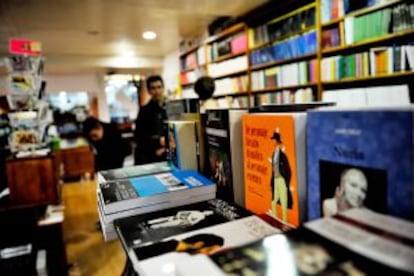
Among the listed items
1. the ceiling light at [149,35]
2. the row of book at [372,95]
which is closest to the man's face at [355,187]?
the row of book at [372,95]

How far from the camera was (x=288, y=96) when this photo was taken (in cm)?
355

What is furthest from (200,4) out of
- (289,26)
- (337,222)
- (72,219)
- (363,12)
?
(337,222)

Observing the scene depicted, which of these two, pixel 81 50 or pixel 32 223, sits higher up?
pixel 81 50

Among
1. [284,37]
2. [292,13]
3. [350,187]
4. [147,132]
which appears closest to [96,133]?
[147,132]

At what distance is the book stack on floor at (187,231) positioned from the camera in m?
0.54

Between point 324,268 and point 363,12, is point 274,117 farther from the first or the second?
point 363,12

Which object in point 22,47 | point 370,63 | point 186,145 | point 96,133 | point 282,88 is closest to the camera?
point 186,145

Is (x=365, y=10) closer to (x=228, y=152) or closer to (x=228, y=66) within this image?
(x=228, y=66)

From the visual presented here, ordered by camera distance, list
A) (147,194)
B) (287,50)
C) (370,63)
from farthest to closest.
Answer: (287,50)
(370,63)
(147,194)

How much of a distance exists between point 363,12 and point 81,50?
5.30m

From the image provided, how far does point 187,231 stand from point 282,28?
3301mm

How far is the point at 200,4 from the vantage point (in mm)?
3410

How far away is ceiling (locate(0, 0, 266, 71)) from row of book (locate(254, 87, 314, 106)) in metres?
1.04

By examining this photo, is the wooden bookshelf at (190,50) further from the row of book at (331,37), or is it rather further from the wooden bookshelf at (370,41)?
the wooden bookshelf at (370,41)
